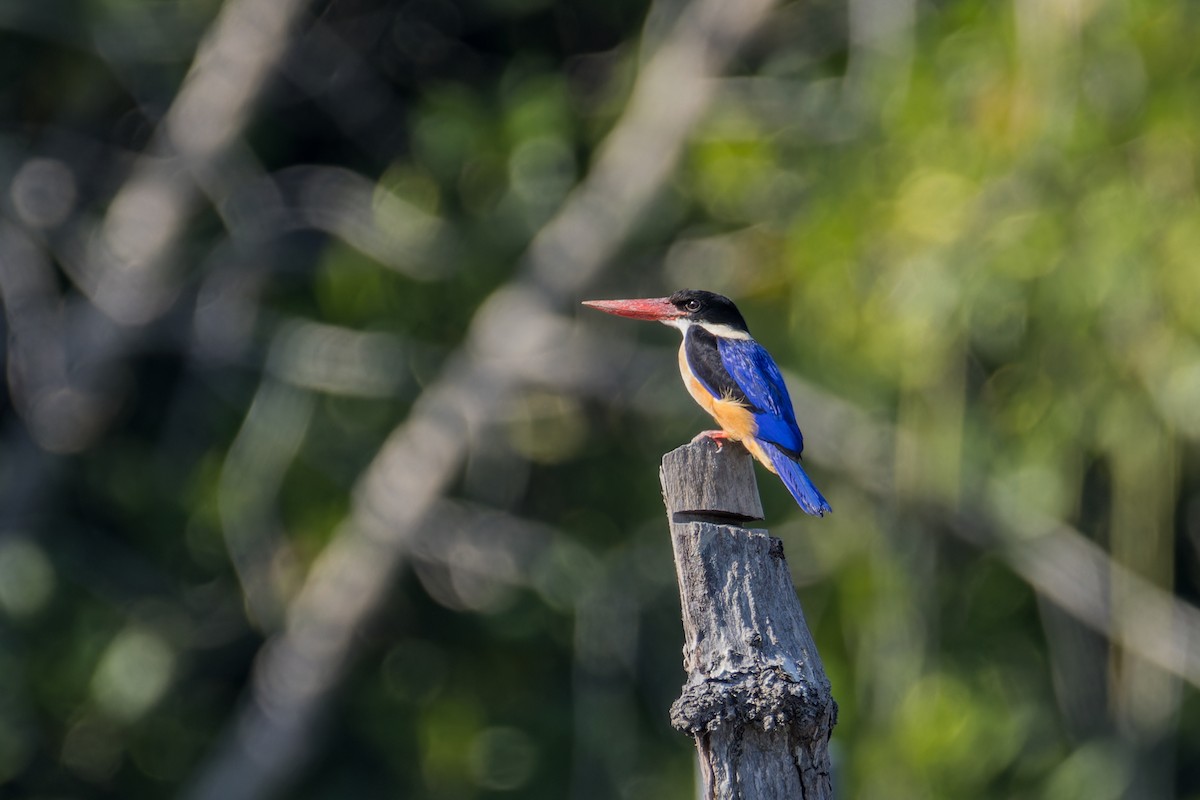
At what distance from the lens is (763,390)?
163 inches

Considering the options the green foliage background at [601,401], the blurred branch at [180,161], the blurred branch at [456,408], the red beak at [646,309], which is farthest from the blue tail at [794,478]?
the blurred branch at [180,161]

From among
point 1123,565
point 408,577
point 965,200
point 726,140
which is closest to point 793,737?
point 965,200

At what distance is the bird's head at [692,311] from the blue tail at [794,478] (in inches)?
23.1

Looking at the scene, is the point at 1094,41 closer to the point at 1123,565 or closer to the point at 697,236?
the point at 1123,565

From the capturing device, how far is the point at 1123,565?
705 cm

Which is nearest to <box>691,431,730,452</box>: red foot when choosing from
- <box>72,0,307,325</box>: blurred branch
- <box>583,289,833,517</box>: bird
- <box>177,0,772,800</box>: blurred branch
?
<box>583,289,833,517</box>: bird

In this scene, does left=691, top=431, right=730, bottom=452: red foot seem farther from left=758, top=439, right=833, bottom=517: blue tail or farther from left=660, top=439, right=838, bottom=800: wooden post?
Result: left=660, top=439, right=838, bottom=800: wooden post

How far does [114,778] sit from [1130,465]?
5974 millimetres

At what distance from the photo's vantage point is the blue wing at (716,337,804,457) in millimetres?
3943

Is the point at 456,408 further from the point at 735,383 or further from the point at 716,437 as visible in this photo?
the point at 716,437

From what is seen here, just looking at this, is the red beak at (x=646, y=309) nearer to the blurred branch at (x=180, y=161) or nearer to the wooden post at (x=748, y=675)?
the wooden post at (x=748, y=675)

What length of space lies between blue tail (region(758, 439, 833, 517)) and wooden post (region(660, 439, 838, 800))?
0.81 m

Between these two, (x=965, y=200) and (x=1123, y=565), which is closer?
(x=965, y=200)

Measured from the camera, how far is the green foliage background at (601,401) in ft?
21.3
